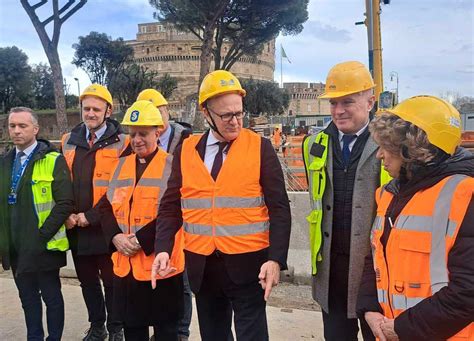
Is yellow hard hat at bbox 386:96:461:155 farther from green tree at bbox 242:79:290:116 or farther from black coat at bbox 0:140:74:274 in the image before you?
green tree at bbox 242:79:290:116

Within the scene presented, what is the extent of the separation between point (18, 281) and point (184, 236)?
1.59 metres

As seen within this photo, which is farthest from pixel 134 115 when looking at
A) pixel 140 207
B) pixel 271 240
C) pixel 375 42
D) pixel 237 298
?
pixel 375 42

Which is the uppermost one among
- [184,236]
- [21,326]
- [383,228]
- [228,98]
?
[228,98]

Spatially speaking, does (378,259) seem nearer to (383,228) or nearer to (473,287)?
(383,228)

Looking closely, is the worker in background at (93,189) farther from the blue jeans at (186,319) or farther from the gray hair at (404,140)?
the gray hair at (404,140)

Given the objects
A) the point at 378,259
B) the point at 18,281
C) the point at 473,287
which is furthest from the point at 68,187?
the point at 473,287

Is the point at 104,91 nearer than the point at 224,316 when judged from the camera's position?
No

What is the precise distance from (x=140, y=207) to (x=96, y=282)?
3.91 feet

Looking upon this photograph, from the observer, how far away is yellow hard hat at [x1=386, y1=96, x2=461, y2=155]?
63.9 inches

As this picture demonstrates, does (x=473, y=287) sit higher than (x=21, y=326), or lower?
higher

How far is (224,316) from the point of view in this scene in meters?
2.58

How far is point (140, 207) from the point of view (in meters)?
2.82

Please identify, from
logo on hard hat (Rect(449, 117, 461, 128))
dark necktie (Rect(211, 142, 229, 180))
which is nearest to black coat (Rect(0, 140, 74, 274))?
dark necktie (Rect(211, 142, 229, 180))

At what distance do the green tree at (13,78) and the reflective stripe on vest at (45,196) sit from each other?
43.3 metres
